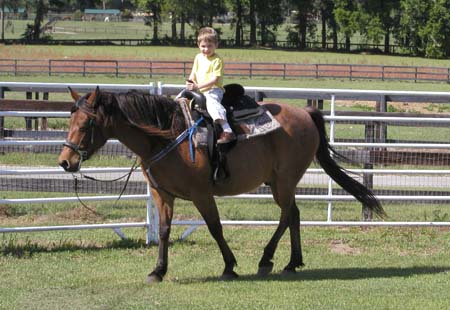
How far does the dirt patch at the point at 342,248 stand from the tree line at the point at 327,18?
225ft

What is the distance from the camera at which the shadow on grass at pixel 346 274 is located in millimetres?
8828

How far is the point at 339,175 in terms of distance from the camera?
979 cm

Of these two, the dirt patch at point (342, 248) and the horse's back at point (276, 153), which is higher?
the horse's back at point (276, 153)

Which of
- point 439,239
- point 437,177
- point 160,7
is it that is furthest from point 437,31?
point 439,239

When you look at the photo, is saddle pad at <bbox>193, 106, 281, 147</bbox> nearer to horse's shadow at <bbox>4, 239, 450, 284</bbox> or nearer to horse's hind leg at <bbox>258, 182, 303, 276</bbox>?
horse's hind leg at <bbox>258, 182, 303, 276</bbox>

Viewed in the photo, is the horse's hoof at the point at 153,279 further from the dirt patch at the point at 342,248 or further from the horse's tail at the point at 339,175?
the dirt patch at the point at 342,248

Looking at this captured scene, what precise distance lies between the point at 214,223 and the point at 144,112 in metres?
1.29

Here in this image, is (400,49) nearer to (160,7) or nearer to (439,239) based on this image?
(160,7)

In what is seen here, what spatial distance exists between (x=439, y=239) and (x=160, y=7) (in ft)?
271

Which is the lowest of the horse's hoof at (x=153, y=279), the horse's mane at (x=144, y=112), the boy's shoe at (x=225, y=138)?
the horse's hoof at (x=153, y=279)

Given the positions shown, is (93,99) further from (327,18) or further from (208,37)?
(327,18)

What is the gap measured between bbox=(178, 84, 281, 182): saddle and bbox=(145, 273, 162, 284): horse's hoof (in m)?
1.12

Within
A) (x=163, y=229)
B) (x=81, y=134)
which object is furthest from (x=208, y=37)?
(x=163, y=229)

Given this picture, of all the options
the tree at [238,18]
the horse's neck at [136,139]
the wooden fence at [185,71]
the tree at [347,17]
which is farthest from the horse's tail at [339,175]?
the tree at [238,18]
